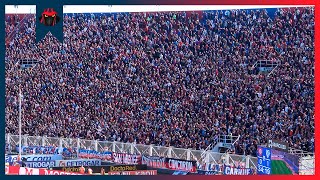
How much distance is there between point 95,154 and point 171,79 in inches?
178

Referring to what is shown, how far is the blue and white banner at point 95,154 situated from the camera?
79.3 feet

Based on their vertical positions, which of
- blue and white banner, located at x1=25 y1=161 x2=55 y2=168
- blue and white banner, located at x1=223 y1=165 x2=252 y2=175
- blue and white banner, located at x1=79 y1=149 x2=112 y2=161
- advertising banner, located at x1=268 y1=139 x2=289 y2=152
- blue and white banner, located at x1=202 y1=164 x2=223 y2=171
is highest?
advertising banner, located at x1=268 y1=139 x2=289 y2=152

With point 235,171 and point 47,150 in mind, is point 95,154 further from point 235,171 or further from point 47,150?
point 235,171

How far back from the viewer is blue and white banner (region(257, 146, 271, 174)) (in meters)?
19.9

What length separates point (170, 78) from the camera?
91.2 feet

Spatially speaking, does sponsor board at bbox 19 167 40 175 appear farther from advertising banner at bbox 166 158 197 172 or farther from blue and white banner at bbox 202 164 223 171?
blue and white banner at bbox 202 164 223 171

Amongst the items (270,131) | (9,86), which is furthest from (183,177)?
(9,86)

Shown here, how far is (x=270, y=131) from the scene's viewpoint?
24781 mm

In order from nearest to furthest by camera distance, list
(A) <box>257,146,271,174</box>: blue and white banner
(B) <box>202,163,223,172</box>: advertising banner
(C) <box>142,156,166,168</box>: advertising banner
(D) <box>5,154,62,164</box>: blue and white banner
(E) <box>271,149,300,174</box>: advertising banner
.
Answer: (E) <box>271,149,300,174</box>: advertising banner → (A) <box>257,146,271,174</box>: blue and white banner → (B) <box>202,163,223,172</box>: advertising banner → (D) <box>5,154,62,164</box>: blue and white banner → (C) <box>142,156,166,168</box>: advertising banner

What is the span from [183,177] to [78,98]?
43.3 ft

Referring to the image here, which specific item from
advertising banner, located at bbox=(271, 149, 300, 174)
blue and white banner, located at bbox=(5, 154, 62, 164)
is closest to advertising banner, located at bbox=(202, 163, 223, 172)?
advertising banner, located at bbox=(271, 149, 300, 174)

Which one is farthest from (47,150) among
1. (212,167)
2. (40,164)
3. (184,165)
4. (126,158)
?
(212,167)

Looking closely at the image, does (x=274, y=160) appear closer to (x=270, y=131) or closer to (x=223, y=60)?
(x=270, y=131)

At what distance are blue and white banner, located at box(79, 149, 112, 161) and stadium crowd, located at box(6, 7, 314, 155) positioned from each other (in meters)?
1.78
